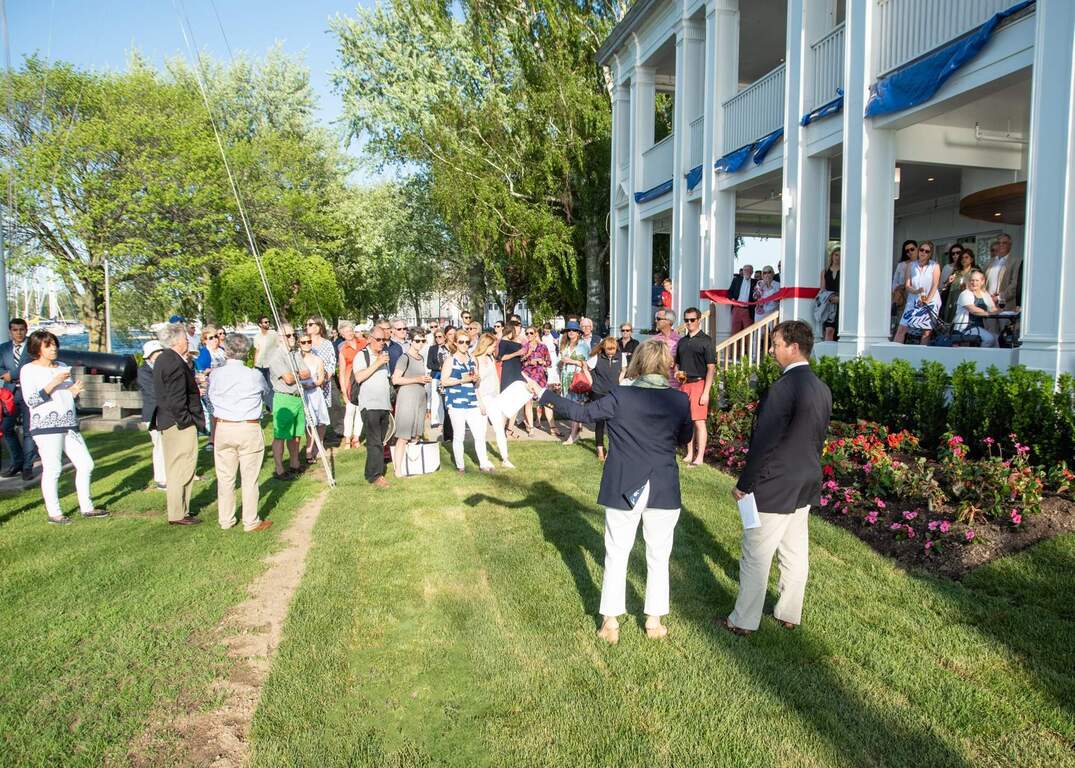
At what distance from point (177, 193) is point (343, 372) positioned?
791 inches

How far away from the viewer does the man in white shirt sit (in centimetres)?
705

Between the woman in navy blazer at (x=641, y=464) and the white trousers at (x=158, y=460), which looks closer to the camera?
the woman in navy blazer at (x=641, y=464)

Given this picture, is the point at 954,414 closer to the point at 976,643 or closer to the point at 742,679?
the point at 976,643

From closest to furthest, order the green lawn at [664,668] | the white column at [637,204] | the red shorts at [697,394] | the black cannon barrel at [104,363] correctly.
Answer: the green lawn at [664,668] < the red shorts at [697,394] < the black cannon barrel at [104,363] < the white column at [637,204]

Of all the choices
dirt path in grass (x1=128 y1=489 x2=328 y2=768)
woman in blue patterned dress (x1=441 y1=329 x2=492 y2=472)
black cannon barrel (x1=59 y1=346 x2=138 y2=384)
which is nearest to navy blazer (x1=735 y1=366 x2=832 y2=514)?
dirt path in grass (x1=128 y1=489 x2=328 y2=768)

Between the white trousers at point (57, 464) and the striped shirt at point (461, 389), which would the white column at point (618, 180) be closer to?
the striped shirt at point (461, 389)

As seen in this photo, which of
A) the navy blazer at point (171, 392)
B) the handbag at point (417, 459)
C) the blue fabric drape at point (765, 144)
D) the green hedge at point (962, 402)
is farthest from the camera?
the blue fabric drape at point (765, 144)

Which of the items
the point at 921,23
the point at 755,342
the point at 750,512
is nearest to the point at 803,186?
the point at 755,342

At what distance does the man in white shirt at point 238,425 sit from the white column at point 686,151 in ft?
35.9

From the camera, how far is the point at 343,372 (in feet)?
40.1

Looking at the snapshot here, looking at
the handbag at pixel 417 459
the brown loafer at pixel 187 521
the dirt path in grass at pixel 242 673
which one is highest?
the handbag at pixel 417 459

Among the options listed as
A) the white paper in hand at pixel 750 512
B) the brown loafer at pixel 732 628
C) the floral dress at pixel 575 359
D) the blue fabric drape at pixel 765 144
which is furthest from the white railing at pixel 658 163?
the brown loafer at pixel 732 628

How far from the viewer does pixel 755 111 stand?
13.6m

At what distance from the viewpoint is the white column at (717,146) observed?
14461 mm
